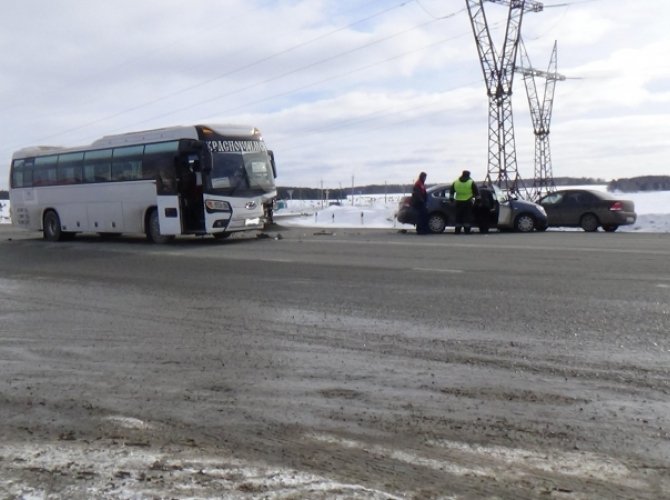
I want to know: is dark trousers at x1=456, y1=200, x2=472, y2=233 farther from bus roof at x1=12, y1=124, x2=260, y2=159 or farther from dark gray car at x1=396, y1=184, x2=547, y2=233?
bus roof at x1=12, y1=124, x2=260, y2=159

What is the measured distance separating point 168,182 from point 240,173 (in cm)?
190

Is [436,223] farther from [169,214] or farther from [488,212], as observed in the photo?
[169,214]

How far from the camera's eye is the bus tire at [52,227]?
78.1 ft

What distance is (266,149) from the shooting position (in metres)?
20.6

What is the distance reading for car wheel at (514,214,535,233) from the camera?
22953 mm

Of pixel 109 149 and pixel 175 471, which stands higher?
pixel 109 149

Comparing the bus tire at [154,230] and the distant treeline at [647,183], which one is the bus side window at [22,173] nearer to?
the bus tire at [154,230]

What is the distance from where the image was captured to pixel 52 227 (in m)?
24.0

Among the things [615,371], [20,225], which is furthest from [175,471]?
[20,225]

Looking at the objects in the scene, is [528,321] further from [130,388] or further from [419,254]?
[419,254]

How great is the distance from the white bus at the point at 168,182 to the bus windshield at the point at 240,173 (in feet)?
0.08

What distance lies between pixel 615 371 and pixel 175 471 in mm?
3320

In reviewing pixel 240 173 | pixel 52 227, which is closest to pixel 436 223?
pixel 240 173

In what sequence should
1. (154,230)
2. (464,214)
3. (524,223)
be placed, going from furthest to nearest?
(524,223)
(464,214)
(154,230)
